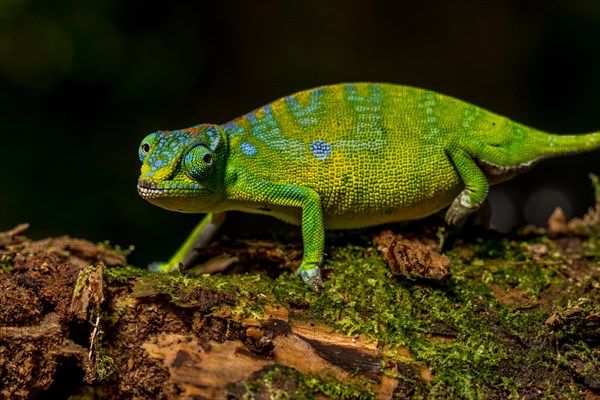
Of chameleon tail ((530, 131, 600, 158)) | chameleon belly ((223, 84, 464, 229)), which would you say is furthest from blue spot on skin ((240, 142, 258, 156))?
chameleon tail ((530, 131, 600, 158))

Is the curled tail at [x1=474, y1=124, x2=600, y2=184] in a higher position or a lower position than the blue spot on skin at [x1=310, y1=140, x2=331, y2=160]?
higher

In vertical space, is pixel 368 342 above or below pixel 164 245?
above

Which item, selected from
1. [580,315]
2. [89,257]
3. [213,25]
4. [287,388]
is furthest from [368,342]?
[213,25]

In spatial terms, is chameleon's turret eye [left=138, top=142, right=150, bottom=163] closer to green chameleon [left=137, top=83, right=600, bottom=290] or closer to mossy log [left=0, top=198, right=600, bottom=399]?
green chameleon [left=137, top=83, right=600, bottom=290]

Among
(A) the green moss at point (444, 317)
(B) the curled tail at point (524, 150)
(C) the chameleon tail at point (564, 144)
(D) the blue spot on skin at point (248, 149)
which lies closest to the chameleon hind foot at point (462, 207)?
(B) the curled tail at point (524, 150)

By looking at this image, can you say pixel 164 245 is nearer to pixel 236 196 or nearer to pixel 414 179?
pixel 236 196

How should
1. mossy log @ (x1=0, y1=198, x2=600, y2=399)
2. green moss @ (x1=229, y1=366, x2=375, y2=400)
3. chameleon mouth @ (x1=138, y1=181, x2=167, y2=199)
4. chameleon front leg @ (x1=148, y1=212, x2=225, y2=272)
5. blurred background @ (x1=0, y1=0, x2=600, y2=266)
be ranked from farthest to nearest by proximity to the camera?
blurred background @ (x1=0, y1=0, x2=600, y2=266)
chameleon front leg @ (x1=148, y1=212, x2=225, y2=272)
chameleon mouth @ (x1=138, y1=181, x2=167, y2=199)
mossy log @ (x1=0, y1=198, x2=600, y2=399)
green moss @ (x1=229, y1=366, x2=375, y2=400)

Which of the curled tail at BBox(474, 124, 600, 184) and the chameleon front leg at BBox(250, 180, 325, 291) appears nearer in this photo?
the chameleon front leg at BBox(250, 180, 325, 291)

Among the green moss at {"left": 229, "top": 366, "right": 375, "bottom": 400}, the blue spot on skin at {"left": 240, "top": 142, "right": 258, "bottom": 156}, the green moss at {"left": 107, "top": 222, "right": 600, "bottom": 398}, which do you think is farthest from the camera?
the blue spot on skin at {"left": 240, "top": 142, "right": 258, "bottom": 156}
